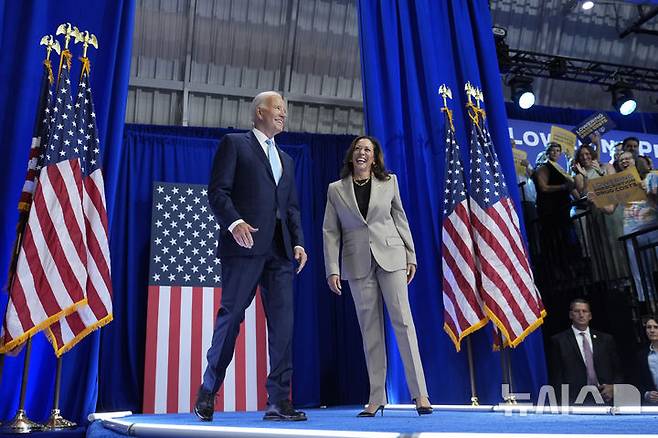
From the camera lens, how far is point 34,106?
3893 millimetres

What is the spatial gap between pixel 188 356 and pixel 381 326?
9.58 ft

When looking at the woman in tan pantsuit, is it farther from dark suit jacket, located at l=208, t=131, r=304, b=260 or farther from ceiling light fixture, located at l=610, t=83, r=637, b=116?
ceiling light fixture, located at l=610, t=83, r=637, b=116

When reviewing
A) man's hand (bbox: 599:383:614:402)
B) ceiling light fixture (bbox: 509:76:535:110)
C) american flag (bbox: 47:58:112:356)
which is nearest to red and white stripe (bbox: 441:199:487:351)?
man's hand (bbox: 599:383:614:402)

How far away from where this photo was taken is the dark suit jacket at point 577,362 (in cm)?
450

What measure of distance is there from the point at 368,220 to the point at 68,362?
6.80 ft

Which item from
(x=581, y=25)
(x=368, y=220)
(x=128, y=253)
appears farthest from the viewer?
(x=581, y=25)

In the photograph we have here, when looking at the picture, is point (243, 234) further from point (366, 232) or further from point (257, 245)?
point (366, 232)

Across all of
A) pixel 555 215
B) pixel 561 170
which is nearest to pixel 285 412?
pixel 555 215

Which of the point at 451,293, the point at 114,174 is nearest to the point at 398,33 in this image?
the point at 451,293

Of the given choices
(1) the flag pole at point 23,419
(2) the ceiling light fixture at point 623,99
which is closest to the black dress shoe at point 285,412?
(1) the flag pole at point 23,419

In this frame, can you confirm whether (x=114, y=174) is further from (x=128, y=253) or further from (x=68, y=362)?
(x=128, y=253)

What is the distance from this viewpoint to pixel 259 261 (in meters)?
2.38

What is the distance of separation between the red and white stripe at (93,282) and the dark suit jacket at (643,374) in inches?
150

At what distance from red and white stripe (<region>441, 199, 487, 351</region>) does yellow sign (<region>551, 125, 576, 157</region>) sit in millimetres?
2465
